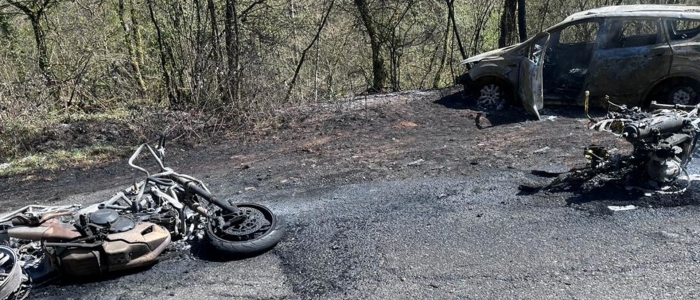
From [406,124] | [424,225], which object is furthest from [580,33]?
[424,225]

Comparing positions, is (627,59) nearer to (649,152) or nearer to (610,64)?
(610,64)

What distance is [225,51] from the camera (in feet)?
36.7

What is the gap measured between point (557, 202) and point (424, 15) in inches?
404

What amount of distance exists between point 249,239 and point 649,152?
4.03 m

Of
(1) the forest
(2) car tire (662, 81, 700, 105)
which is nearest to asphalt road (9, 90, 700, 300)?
(2) car tire (662, 81, 700, 105)

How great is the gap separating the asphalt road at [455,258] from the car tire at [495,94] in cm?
469

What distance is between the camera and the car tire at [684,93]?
28.6 feet

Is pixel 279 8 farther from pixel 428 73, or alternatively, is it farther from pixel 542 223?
pixel 542 223

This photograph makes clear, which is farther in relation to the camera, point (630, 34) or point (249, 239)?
point (630, 34)

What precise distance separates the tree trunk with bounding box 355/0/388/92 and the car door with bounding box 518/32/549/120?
5704 mm

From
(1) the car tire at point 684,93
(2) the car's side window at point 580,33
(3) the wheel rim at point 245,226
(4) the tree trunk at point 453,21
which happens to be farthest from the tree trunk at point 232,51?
(1) the car tire at point 684,93

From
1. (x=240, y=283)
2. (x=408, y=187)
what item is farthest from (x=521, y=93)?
(x=240, y=283)

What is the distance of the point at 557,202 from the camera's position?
225 inches

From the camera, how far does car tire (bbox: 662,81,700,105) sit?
28.6 ft
